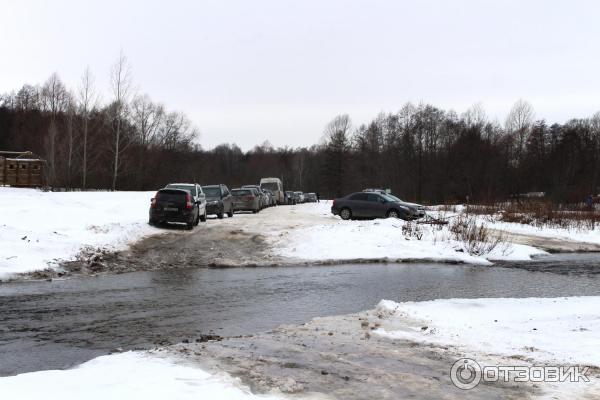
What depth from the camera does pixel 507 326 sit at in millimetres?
8586

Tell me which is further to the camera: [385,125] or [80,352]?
[385,125]

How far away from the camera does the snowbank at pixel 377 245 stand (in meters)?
19.3

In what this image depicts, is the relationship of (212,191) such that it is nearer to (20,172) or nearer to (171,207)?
(171,207)

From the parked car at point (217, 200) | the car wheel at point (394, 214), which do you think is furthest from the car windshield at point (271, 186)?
the car wheel at point (394, 214)

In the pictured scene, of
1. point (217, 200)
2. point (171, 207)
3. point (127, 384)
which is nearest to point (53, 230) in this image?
point (171, 207)

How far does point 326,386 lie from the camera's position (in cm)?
552

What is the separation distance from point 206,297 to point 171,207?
12725mm

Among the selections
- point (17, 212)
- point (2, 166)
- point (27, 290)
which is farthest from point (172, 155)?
point (27, 290)

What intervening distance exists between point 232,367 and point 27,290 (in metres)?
7.63

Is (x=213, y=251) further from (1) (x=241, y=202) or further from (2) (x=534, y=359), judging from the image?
(1) (x=241, y=202)

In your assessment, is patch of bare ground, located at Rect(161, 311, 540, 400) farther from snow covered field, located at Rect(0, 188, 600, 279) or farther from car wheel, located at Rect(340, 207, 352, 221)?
car wheel, located at Rect(340, 207, 352, 221)

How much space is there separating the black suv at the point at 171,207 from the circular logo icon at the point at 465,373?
1828 cm
